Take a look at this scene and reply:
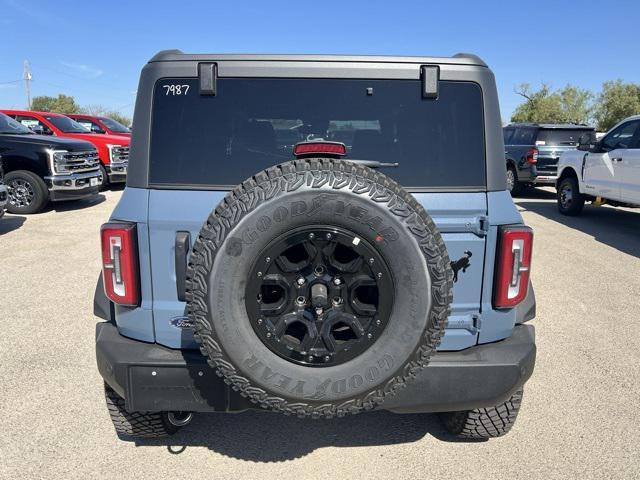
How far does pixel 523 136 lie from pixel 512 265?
11923 mm

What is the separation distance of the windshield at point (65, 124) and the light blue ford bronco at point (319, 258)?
11.9 m

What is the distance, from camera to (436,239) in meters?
1.93

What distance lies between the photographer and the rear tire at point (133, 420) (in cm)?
261

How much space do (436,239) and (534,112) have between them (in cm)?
6774

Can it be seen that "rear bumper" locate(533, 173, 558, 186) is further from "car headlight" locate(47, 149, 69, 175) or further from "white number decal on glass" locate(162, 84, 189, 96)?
"white number decal on glass" locate(162, 84, 189, 96)

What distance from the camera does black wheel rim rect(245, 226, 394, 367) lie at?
6.34ft

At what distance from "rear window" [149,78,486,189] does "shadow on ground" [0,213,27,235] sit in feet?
24.1

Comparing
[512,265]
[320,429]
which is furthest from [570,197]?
[320,429]

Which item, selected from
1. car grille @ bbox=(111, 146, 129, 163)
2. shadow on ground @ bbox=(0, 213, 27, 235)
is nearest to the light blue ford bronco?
shadow on ground @ bbox=(0, 213, 27, 235)

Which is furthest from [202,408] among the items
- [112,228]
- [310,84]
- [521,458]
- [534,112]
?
[534,112]

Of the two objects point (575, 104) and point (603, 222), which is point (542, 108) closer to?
point (575, 104)

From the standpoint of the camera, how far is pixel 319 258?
1.96 m

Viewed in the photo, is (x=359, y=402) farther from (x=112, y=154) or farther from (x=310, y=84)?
(x=112, y=154)

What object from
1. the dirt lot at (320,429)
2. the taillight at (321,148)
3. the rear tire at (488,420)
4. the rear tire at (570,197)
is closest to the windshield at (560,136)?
the rear tire at (570,197)
